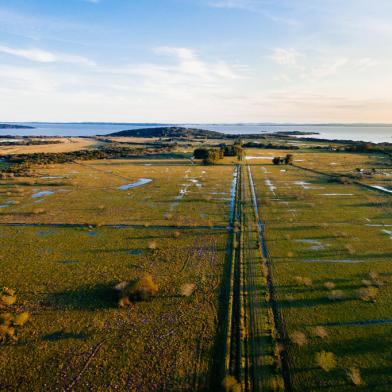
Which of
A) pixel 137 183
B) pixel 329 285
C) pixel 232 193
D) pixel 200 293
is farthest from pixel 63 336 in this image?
pixel 137 183

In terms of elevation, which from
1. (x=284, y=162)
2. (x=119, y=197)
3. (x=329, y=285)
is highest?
(x=284, y=162)

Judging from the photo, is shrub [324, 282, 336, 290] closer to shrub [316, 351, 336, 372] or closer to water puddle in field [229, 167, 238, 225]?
shrub [316, 351, 336, 372]

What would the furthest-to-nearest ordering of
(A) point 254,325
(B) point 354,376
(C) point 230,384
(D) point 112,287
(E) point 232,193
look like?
(E) point 232,193, (D) point 112,287, (A) point 254,325, (B) point 354,376, (C) point 230,384

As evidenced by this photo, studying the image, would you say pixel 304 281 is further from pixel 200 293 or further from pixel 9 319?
pixel 9 319

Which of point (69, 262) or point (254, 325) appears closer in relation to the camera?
point (254, 325)

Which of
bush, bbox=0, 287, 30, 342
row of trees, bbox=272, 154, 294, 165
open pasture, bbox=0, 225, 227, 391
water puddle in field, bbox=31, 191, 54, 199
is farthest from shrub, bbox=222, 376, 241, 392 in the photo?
row of trees, bbox=272, 154, 294, 165

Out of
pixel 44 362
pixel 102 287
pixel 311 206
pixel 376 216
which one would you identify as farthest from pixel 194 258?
pixel 376 216

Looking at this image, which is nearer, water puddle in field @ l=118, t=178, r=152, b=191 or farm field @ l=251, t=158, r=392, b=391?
farm field @ l=251, t=158, r=392, b=391

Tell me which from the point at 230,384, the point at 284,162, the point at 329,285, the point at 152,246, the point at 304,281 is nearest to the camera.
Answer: the point at 230,384
